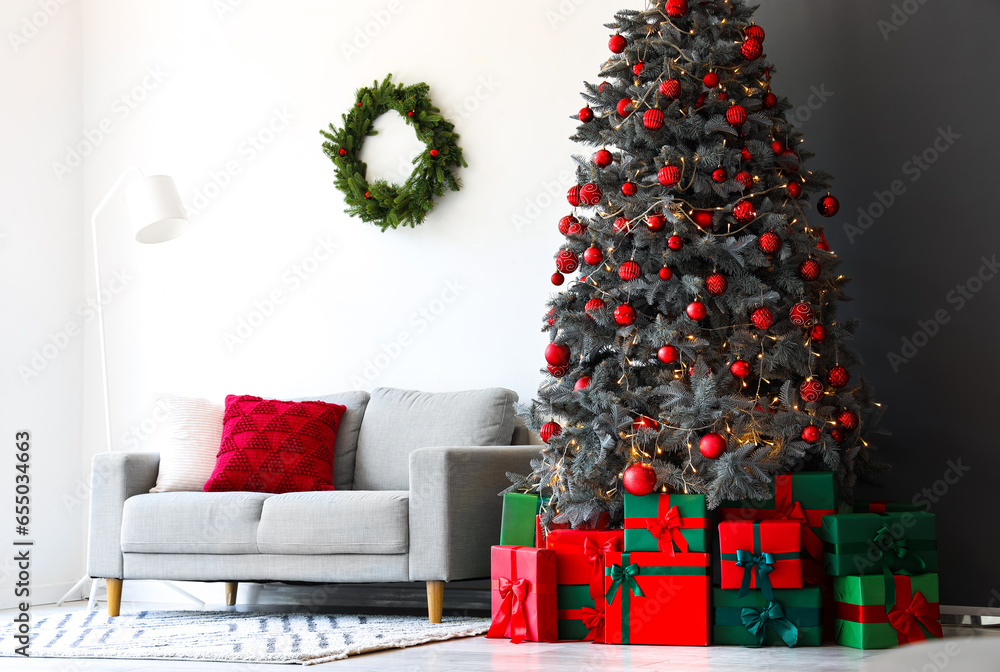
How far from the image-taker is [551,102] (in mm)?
3887

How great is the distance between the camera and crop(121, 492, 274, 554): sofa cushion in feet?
10.8

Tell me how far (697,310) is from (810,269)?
348 mm

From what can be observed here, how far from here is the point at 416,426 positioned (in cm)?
367

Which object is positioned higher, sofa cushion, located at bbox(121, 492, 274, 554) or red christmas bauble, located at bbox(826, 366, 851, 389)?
red christmas bauble, located at bbox(826, 366, 851, 389)

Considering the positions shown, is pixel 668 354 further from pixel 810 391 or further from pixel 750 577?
pixel 750 577

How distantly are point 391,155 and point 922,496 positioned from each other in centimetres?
247

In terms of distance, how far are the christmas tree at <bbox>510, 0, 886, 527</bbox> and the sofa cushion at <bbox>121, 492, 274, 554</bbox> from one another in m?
1.00

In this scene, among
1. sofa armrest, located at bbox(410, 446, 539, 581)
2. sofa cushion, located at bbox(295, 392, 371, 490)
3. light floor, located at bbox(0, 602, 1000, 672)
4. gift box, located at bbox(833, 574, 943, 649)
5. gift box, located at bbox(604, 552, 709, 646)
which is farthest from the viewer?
sofa cushion, located at bbox(295, 392, 371, 490)

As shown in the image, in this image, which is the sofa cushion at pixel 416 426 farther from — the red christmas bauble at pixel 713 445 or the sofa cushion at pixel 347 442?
the red christmas bauble at pixel 713 445

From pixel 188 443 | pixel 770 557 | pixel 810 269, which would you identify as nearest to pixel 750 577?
pixel 770 557

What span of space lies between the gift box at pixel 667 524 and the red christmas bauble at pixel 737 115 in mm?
1067

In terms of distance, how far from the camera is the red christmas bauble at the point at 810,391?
8.74 feet

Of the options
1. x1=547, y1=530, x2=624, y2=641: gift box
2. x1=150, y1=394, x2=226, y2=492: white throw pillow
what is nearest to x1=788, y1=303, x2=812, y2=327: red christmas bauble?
x1=547, y1=530, x2=624, y2=641: gift box

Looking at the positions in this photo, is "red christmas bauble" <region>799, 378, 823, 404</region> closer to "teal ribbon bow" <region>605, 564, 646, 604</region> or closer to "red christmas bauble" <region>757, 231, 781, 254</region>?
"red christmas bauble" <region>757, 231, 781, 254</region>
